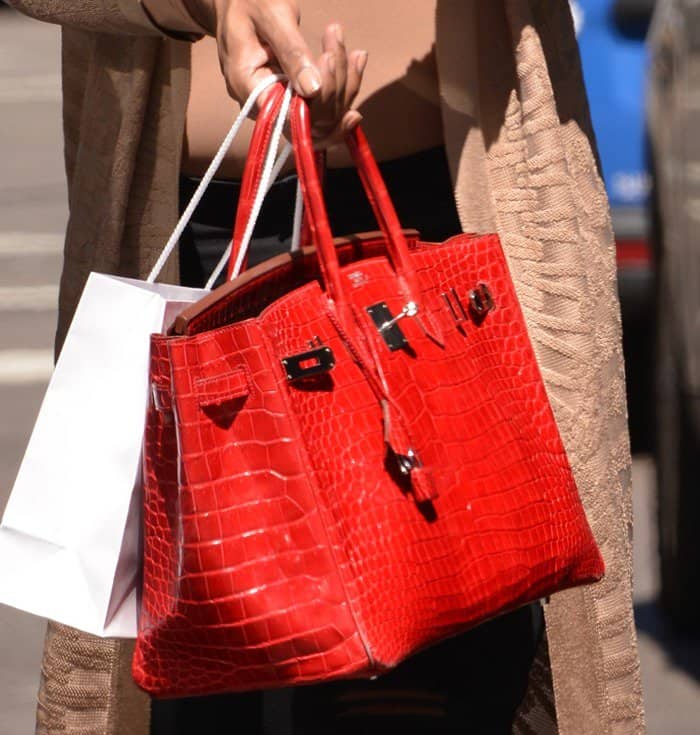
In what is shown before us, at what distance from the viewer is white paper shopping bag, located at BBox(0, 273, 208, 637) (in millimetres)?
2010

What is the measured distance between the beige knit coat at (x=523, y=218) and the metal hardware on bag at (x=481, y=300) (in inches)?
9.1

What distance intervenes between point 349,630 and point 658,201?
3488 mm

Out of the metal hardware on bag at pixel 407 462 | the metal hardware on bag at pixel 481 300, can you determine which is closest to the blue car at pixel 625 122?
the metal hardware on bag at pixel 481 300

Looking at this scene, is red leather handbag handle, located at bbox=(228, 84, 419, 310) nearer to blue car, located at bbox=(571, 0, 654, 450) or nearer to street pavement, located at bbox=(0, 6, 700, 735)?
street pavement, located at bbox=(0, 6, 700, 735)

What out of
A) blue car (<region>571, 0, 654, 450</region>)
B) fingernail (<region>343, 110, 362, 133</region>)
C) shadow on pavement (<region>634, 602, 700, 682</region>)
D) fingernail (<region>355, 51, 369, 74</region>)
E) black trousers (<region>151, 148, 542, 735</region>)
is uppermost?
blue car (<region>571, 0, 654, 450</region>)

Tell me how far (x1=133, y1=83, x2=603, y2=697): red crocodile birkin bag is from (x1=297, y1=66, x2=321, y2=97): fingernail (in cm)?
3

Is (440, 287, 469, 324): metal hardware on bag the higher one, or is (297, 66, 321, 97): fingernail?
(297, 66, 321, 97): fingernail

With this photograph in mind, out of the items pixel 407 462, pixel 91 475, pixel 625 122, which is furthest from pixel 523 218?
pixel 625 122

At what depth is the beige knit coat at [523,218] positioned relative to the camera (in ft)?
7.50

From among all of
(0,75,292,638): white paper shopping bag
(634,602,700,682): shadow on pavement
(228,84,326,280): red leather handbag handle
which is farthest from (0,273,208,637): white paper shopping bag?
(634,602,700,682): shadow on pavement

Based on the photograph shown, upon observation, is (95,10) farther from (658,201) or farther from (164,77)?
(658,201)

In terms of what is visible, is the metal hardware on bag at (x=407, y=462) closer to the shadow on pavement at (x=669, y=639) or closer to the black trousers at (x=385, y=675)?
the black trousers at (x=385, y=675)

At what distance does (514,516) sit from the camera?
2.00m

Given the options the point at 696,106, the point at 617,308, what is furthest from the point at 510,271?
the point at 696,106
